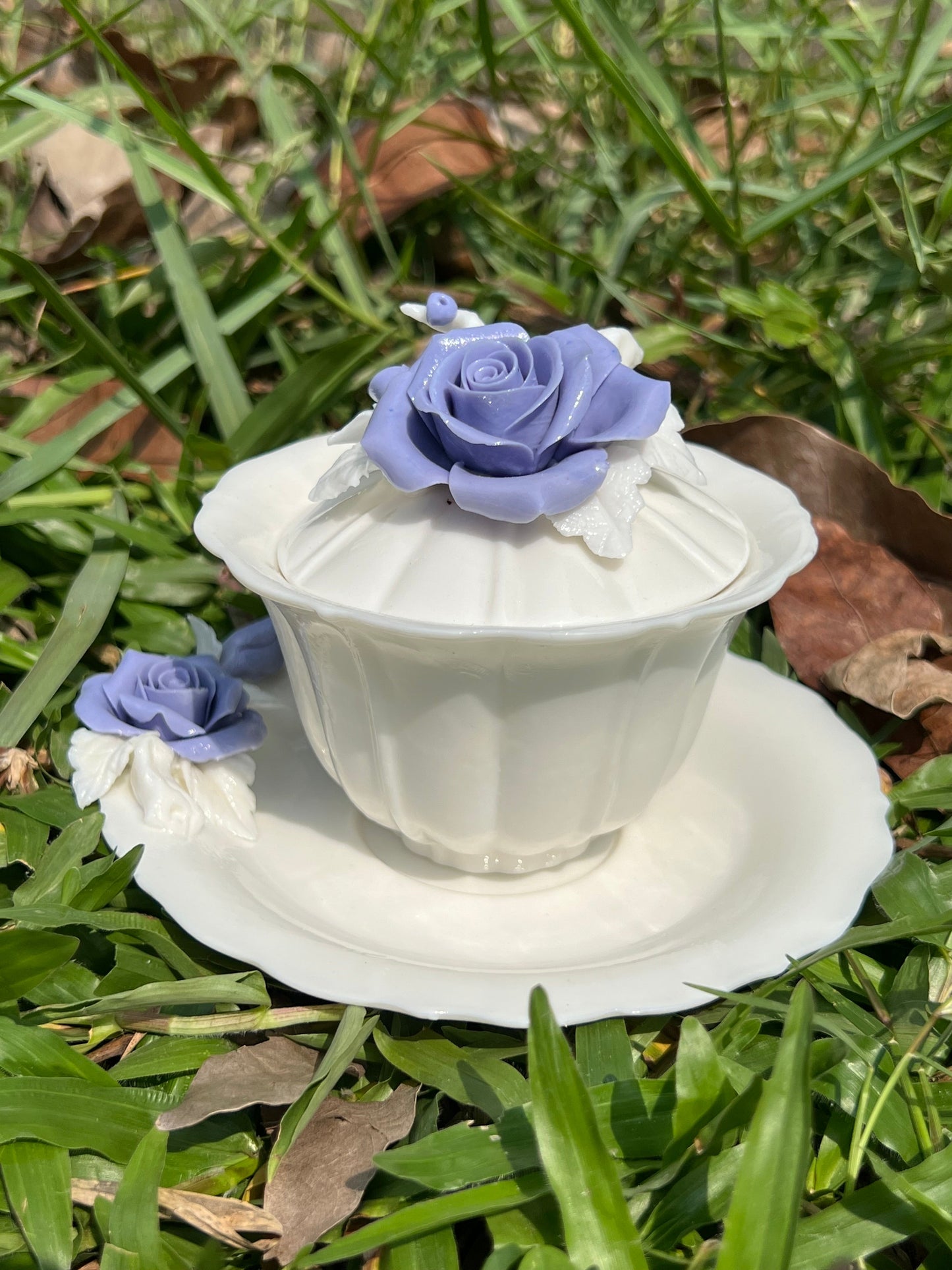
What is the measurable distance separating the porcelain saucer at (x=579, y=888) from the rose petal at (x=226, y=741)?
7 centimetres

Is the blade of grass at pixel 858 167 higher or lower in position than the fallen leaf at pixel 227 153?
lower

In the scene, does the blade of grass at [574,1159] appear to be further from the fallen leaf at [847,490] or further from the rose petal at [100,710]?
the fallen leaf at [847,490]

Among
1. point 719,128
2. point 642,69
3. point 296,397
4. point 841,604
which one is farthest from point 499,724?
point 719,128

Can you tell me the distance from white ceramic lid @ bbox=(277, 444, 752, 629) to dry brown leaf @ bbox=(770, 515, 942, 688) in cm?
47

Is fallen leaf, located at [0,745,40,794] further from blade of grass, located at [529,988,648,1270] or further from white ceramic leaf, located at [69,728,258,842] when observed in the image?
blade of grass, located at [529,988,648,1270]

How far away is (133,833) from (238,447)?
662 millimetres

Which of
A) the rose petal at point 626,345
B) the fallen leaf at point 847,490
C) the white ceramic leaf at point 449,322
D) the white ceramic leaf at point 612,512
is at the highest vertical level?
the white ceramic leaf at point 449,322

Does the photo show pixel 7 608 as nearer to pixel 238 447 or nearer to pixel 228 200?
pixel 238 447

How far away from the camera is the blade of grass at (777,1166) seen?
25.4 inches

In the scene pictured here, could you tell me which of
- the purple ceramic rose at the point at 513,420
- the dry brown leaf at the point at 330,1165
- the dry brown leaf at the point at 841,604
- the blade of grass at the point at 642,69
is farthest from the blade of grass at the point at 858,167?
the dry brown leaf at the point at 330,1165

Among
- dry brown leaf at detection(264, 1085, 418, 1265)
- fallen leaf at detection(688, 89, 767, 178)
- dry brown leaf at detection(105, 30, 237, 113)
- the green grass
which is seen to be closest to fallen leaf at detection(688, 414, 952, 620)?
the green grass

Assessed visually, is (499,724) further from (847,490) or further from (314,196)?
(314,196)

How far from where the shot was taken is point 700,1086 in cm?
77

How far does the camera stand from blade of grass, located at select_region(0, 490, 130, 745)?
1.20m
